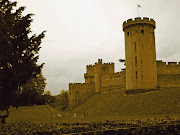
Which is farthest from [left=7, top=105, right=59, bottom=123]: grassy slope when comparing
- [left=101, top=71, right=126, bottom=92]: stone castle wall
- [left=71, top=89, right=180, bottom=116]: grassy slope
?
[left=101, top=71, right=126, bottom=92]: stone castle wall

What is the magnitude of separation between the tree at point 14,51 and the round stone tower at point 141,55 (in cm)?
2970

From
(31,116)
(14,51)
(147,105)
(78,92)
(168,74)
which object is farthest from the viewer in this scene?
(78,92)

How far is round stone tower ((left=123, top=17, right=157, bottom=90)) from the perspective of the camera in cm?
4397

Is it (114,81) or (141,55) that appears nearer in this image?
(141,55)

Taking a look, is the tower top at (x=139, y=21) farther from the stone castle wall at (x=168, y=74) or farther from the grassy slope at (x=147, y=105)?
the grassy slope at (x=147, y=105)

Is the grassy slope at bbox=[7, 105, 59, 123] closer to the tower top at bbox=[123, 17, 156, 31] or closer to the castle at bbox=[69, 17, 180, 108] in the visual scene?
the castle at bbox=[69, 17, 180, 108]

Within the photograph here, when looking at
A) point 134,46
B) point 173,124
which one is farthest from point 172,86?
point 173,124

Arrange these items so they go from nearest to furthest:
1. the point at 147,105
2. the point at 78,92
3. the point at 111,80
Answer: the point at 147,105, the point at 111,80, the point at 78,92

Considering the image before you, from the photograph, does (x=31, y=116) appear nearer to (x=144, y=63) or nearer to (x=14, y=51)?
(x=14, y=51)

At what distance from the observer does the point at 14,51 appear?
1675 centimetres

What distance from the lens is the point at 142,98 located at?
125 feet

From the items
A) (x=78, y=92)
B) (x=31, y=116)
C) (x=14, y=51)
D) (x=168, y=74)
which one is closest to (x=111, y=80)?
(x=78, y=92)

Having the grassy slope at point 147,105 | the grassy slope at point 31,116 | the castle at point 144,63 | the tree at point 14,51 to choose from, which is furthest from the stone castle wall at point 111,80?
the tree at point 14,51

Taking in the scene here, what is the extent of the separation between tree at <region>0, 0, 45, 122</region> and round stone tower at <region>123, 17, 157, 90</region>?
29.7 meters
